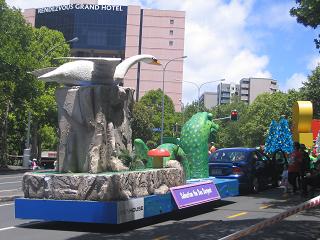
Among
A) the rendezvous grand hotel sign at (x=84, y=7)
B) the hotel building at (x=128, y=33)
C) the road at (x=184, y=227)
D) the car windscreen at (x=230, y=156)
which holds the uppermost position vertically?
the rendezvous grand hotel sign at (x=84, y=7)

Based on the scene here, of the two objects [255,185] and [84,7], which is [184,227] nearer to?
[255,185]

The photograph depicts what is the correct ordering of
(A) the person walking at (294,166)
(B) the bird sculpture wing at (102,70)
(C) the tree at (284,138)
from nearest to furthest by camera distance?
(B) the bird sculpture wing at (102,70) → (A) the person walking at (294,166) → (C) the tree at (284,138)

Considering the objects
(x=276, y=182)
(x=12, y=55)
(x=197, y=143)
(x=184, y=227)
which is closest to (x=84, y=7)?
(x=12, y=55)

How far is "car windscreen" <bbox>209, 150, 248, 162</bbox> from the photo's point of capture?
1717 centimetres

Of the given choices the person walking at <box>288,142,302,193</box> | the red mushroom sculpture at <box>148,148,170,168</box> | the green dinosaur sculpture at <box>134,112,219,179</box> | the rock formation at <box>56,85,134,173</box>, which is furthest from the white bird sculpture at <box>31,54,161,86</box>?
the person walking at <box>288,142,302,193</box>

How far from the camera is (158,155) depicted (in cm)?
1222

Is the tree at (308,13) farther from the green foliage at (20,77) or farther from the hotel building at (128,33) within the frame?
the hotel building at (128,33)

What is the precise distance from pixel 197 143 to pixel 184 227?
4.42 meters

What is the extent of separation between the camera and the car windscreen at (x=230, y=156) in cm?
1717

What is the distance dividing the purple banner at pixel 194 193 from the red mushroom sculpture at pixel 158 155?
2.67 feet

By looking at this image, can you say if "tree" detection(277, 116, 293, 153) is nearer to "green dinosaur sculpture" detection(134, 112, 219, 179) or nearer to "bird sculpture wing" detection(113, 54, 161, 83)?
"green dinosaur sculpture" detection(134, 112, 219, 179)

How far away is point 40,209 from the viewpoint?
10227mm

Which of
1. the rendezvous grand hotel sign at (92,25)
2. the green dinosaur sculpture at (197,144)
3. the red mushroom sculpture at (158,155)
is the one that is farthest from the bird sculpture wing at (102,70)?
the rendezvous grand hotel sign at (92,25)

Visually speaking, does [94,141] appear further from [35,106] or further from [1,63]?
[35,106]
